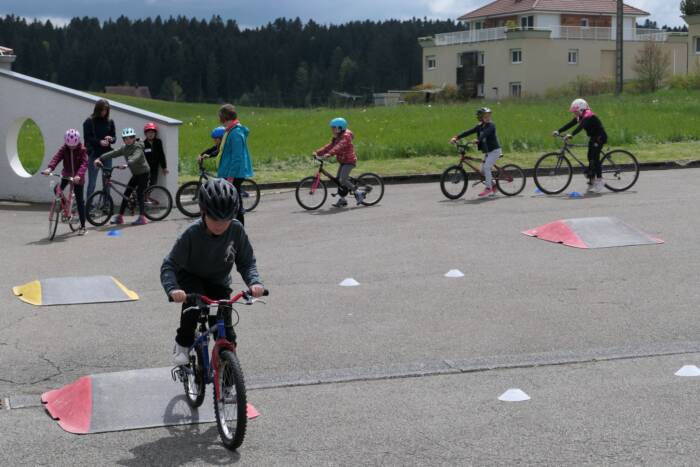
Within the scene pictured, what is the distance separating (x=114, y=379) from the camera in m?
7.36

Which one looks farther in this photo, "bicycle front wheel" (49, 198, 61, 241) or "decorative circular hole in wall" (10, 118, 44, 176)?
"decorative circular hole in wall" (10, 118, 44, 176)

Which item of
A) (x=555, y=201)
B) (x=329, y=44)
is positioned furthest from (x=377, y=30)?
(x=555, y=201)

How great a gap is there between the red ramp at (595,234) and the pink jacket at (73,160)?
6.46 meters

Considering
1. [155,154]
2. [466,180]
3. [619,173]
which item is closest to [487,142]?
[466,180]

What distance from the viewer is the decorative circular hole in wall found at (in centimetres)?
2760

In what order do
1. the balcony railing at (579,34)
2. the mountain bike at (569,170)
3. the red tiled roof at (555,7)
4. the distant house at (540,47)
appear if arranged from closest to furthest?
the mountain bike at (569,170) < the distant house at (540,47) < the balcony railing at (579,34) < the red tiled roof at (555,7)

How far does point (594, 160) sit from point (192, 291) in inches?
531

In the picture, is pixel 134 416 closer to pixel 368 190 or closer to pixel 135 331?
pixel 135 331

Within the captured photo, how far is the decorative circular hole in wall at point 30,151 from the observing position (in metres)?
27.6

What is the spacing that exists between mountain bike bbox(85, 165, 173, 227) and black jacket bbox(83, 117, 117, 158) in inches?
27.0

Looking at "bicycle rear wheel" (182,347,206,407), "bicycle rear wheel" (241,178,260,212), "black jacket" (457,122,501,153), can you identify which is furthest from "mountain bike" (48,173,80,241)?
"bicycle rear wheel" (182,347,206,407)

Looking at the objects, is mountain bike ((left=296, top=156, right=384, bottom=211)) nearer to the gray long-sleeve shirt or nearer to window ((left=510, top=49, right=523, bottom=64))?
the gray long-sleeve shirt

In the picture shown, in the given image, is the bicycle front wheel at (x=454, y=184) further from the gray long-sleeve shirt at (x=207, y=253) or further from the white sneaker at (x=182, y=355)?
the gray long-sleeve shirt at (x=207, y=253)

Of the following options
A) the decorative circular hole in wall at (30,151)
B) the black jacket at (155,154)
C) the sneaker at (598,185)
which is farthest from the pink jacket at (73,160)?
the sneaker at (598,185)
